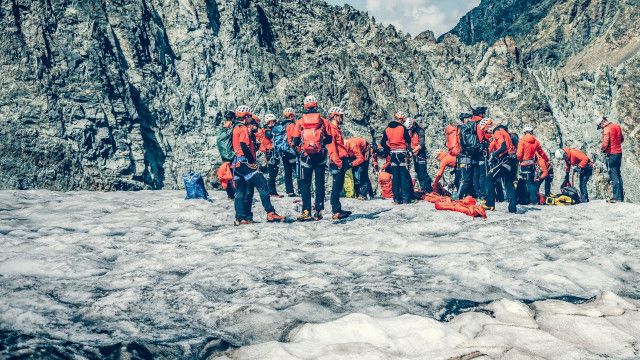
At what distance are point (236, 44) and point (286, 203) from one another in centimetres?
1526

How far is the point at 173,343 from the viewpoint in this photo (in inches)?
172

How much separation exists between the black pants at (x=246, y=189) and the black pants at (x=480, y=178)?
18.8 ft

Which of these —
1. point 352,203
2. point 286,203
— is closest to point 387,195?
point 352,203

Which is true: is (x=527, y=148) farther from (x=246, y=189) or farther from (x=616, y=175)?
(x=246, y=189)

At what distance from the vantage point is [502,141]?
1194 cm

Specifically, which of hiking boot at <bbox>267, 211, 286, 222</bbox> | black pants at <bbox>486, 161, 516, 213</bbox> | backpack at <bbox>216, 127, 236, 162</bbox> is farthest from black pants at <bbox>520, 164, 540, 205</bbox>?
backpack at <bbox>216, 127, 236, 162</bbox>

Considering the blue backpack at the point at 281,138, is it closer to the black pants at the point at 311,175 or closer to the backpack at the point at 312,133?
the black pants at the point at 311,175

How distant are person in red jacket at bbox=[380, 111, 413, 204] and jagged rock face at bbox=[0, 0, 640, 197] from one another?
39.3ft

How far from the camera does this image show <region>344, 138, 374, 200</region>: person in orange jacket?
15.0 meters

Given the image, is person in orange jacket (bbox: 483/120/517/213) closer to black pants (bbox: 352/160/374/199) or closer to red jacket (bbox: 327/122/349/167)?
red jacket (bbox: 327/122/349/167)

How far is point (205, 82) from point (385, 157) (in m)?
14.0

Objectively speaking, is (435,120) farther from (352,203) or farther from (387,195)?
(352,203)

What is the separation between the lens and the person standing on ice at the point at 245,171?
32.1ft

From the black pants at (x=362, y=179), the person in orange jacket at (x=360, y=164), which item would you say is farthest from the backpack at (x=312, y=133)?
the black pants at (x=362, y=179)
